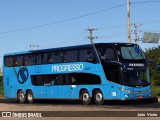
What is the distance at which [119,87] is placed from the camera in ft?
92.1

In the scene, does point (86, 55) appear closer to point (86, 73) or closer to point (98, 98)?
point (86, 73)

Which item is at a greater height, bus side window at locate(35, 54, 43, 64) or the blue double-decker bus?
bus side window at locate(35, 54, 43, 64)

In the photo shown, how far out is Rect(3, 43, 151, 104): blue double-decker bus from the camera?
28.2 metres

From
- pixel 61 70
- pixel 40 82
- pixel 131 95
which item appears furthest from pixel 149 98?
pixel 40 82

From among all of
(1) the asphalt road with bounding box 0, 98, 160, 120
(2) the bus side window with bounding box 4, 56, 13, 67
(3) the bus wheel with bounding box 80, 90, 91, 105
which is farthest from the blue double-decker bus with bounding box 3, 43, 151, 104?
(1) the asphalt road with bounding box 0, 98, 160, 120

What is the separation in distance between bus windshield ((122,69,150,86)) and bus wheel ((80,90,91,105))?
9.86 ft

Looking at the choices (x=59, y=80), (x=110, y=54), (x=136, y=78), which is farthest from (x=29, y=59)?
(x=136, y=78)

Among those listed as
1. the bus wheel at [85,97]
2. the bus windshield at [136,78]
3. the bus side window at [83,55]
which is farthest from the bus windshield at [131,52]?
the bus wheel at [85,97]

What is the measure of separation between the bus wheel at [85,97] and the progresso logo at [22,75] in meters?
5.92

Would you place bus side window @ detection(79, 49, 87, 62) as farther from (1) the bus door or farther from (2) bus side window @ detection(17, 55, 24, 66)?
(2) bus side window @ detection(17, 55, 24, 66)

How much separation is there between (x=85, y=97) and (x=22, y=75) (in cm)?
677

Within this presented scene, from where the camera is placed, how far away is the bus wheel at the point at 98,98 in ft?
95.7

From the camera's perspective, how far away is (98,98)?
29.3 metres

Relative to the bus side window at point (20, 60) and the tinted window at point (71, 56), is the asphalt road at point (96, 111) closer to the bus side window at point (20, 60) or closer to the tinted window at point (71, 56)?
the tinted window at point (71, 56)
